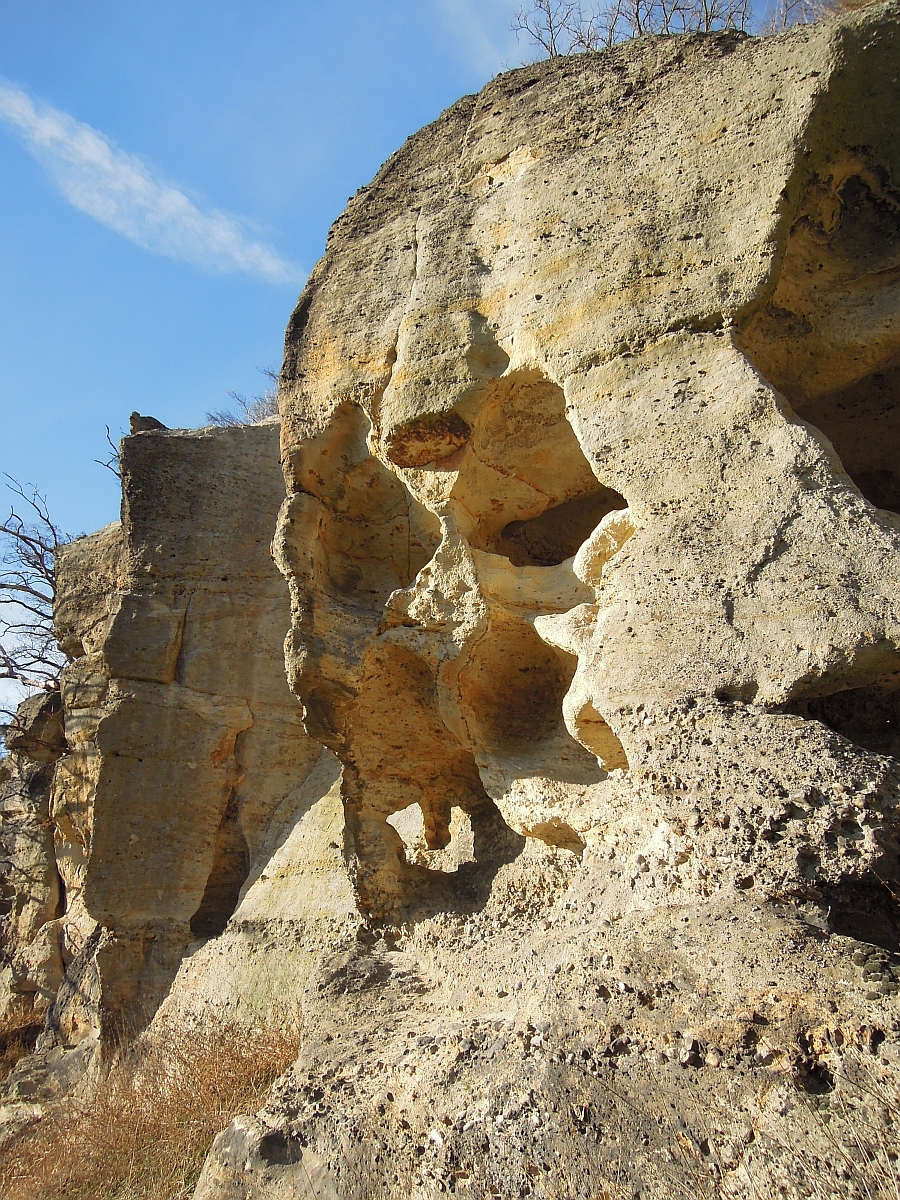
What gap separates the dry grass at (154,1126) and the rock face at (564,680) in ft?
1.38

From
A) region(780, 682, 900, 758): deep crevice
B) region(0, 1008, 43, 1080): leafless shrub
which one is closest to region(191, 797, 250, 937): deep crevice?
region(0, 1008, 43, 1080): leafless shrub

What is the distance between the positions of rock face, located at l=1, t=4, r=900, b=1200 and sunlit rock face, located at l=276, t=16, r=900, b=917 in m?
0.02

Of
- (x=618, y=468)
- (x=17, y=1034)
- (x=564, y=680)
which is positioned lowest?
(x=17, y=1034)

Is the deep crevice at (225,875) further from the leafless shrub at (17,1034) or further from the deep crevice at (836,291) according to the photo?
the deep crevice at (836,291)

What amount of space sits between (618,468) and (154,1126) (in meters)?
3.42

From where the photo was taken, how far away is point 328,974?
140 inches

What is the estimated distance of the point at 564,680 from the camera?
4.01m

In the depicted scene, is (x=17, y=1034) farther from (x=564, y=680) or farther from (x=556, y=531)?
(x=556, y=531)

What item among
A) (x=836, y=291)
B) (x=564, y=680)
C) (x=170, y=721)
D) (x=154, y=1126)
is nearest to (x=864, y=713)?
(x=564, y=680)

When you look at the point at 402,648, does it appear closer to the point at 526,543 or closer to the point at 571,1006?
the point at 526,543

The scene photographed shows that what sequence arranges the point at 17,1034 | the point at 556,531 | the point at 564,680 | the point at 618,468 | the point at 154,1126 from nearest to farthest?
the point at 618,468
the point at 154,1126
the point at 564,680
the point at 556,531
the point at 17,1034

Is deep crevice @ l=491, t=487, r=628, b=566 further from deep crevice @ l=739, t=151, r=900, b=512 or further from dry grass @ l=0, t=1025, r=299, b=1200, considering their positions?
dry grass @ l=0, t=1025, r=299, b=1200

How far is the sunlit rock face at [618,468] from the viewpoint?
2.51m

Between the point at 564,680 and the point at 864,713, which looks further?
the point at 564,680
